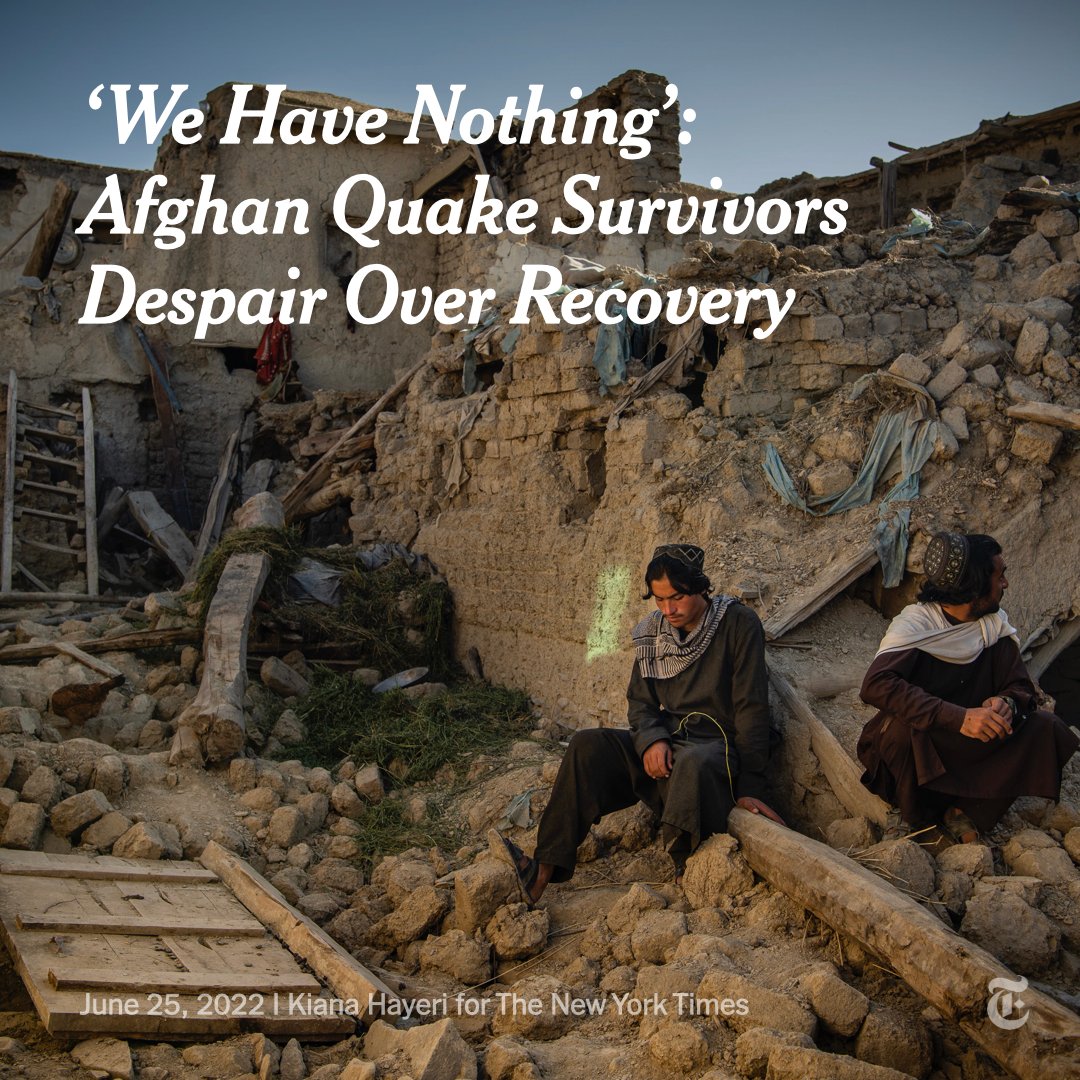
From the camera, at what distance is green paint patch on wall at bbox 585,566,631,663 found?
676 centimetres

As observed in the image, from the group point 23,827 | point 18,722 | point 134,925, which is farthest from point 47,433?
point 134,925

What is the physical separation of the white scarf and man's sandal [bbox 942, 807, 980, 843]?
0.56 metres

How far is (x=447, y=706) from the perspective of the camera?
285 inches

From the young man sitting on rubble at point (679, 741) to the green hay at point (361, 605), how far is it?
363 centimetres

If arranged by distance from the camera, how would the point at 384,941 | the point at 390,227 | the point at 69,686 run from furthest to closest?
the point at 390,227 < the point at 69,686 < the point at 384,941

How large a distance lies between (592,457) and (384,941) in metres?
3.84

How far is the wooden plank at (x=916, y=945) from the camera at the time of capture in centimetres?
286

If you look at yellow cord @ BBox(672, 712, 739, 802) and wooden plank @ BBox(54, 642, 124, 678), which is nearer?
yellow cord @ BBox(672, 712, 739, 802)

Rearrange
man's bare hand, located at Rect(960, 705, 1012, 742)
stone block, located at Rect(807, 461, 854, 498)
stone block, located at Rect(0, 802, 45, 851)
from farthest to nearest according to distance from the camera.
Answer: stone block, located at Rect(807, 461, 854, 498), stone block, located at Rect(0, 802, 45, 851), man's bare hand, located at Rect(960, 705, 1012, 742)

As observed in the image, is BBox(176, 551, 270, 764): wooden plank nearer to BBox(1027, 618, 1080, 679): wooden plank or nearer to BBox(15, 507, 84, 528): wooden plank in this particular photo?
BBox(15, 507, 84, 528): wooden plank

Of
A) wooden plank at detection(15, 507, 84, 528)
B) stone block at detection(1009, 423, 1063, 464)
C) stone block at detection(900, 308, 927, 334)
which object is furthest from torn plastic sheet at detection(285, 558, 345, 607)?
stone block at detection(1009, 423, 1063, 464)

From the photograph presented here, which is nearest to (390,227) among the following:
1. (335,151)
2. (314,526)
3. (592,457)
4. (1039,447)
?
(335,151)

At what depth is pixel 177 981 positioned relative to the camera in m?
3.71

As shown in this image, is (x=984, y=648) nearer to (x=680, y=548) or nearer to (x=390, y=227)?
(x=680, y=548)
